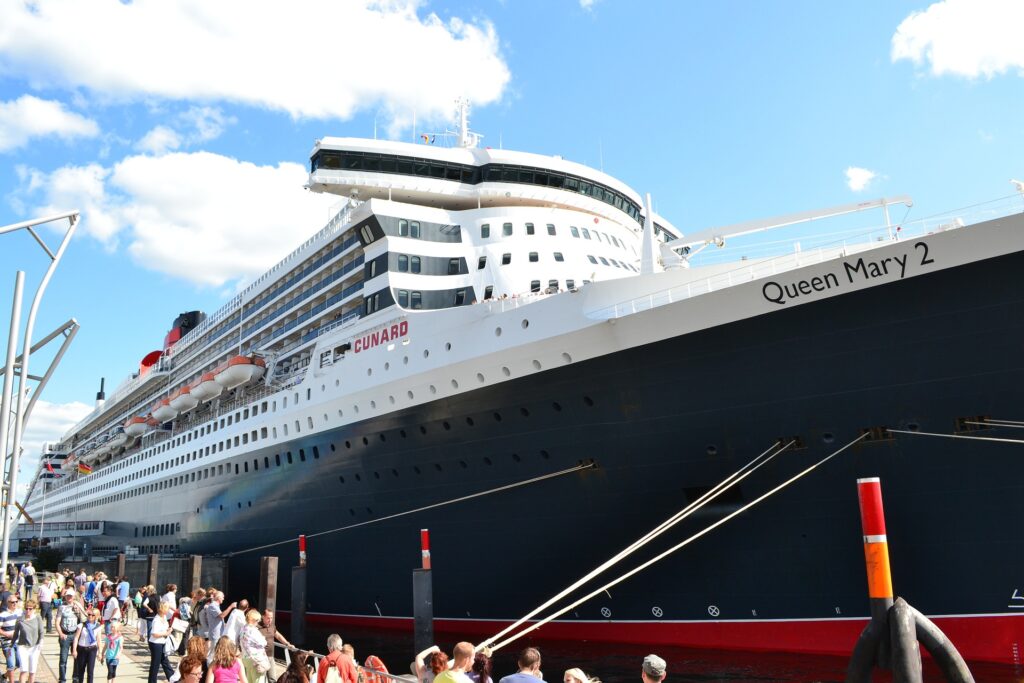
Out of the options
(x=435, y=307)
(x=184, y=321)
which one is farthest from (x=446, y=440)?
(x=184, y=321)

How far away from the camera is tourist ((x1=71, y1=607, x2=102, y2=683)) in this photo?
9102 mm

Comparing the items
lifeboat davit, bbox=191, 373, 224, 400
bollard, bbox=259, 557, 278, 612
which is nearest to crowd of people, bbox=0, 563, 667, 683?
bollard, bbox=259, 557, 278, 612

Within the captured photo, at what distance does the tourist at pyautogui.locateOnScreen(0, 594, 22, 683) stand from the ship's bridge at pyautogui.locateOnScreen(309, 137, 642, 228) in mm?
12699

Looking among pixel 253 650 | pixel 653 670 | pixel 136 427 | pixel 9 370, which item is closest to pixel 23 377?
pixel 9 370

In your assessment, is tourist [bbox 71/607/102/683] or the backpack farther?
tourist [bbox 71/607/102/683]

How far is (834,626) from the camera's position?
34.0ft

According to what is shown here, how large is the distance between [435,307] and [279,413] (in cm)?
524

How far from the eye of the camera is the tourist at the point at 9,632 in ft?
28.7

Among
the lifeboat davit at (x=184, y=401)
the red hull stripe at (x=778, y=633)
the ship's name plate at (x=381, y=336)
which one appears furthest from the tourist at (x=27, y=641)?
the lifeboat davit at (x=184, y=401)

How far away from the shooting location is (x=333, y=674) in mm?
7004

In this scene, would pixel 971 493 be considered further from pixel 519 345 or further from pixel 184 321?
pixel 184 321

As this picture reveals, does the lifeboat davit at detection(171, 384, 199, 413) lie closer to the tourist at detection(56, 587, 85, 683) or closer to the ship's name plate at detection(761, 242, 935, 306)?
the tourist at detection(56, 587, 85, 683)

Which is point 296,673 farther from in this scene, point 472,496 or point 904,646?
point 472,496

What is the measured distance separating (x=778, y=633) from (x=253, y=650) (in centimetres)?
719
